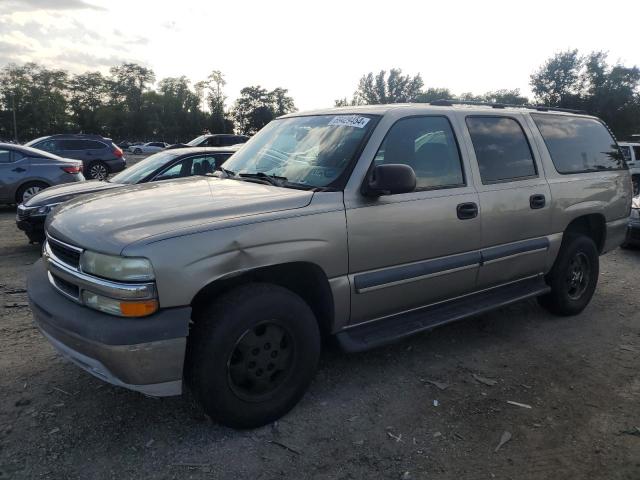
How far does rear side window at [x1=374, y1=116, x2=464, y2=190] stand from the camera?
345cm

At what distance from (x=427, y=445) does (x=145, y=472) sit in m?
1.53

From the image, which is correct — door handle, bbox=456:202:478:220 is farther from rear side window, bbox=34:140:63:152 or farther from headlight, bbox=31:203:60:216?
rear side window, bbox=34:140:63:152

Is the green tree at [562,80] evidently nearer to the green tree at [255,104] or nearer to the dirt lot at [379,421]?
the green tree at [255,104]

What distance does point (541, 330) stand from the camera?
15.1 feet

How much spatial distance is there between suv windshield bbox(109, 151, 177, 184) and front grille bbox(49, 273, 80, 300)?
418 cm

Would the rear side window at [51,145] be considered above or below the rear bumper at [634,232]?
above

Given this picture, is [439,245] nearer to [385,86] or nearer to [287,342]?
[287,342]

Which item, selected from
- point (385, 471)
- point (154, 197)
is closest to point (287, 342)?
point (385, 471)

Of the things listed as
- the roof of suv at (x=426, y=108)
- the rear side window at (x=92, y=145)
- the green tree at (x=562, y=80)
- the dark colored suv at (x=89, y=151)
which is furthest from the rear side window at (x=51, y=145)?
the green tree at (x=562, y=80)

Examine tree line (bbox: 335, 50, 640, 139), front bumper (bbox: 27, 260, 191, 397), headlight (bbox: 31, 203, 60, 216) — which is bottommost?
front bumper (bbox: 27, 260, 191, 397)

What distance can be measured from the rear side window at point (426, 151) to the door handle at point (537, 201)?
822mm

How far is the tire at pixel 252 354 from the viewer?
2.65 metres

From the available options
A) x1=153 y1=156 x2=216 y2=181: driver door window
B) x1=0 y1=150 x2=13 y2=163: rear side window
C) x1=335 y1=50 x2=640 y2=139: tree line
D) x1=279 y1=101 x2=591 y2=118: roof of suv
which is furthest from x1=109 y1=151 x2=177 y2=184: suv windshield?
x1=335 y1=50 x2=640 y2=139: tree line

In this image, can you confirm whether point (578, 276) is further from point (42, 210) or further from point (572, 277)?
point (42, 210)
